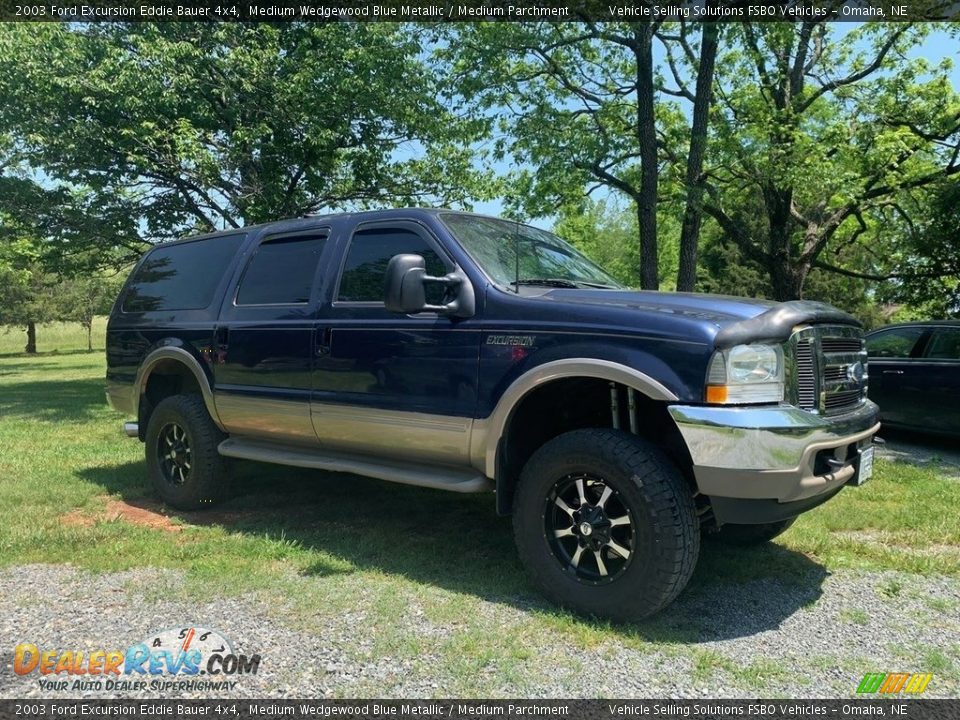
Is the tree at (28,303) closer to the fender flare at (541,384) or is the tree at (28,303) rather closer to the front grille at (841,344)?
the fender flare at (541,384)

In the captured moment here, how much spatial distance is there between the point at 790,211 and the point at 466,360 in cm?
1398

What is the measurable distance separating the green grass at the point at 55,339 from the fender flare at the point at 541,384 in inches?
1858

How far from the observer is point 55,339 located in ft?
164

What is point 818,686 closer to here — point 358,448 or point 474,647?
point 474,647

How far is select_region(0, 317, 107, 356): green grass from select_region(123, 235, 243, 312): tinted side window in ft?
143

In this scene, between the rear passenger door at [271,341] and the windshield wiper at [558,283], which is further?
the rear passenger door at [271,341]

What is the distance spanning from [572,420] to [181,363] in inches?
131

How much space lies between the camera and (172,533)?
16.7 ft

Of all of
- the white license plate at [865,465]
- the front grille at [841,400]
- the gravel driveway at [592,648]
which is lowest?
the gravel driveway at [592,648]

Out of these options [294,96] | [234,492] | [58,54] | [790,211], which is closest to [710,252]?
[790,211]

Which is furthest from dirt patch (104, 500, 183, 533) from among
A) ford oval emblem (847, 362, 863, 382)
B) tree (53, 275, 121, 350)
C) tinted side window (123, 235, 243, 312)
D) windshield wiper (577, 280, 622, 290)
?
tree (53, 275, 121, 350)

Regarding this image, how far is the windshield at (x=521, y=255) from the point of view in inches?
173

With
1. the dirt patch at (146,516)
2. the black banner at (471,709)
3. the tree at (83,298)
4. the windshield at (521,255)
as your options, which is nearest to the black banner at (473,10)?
the windshield at (521,255)

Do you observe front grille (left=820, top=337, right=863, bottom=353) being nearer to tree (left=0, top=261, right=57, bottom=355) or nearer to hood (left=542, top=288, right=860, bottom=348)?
hood (left=542, top=288, right=860, bottom=348)
